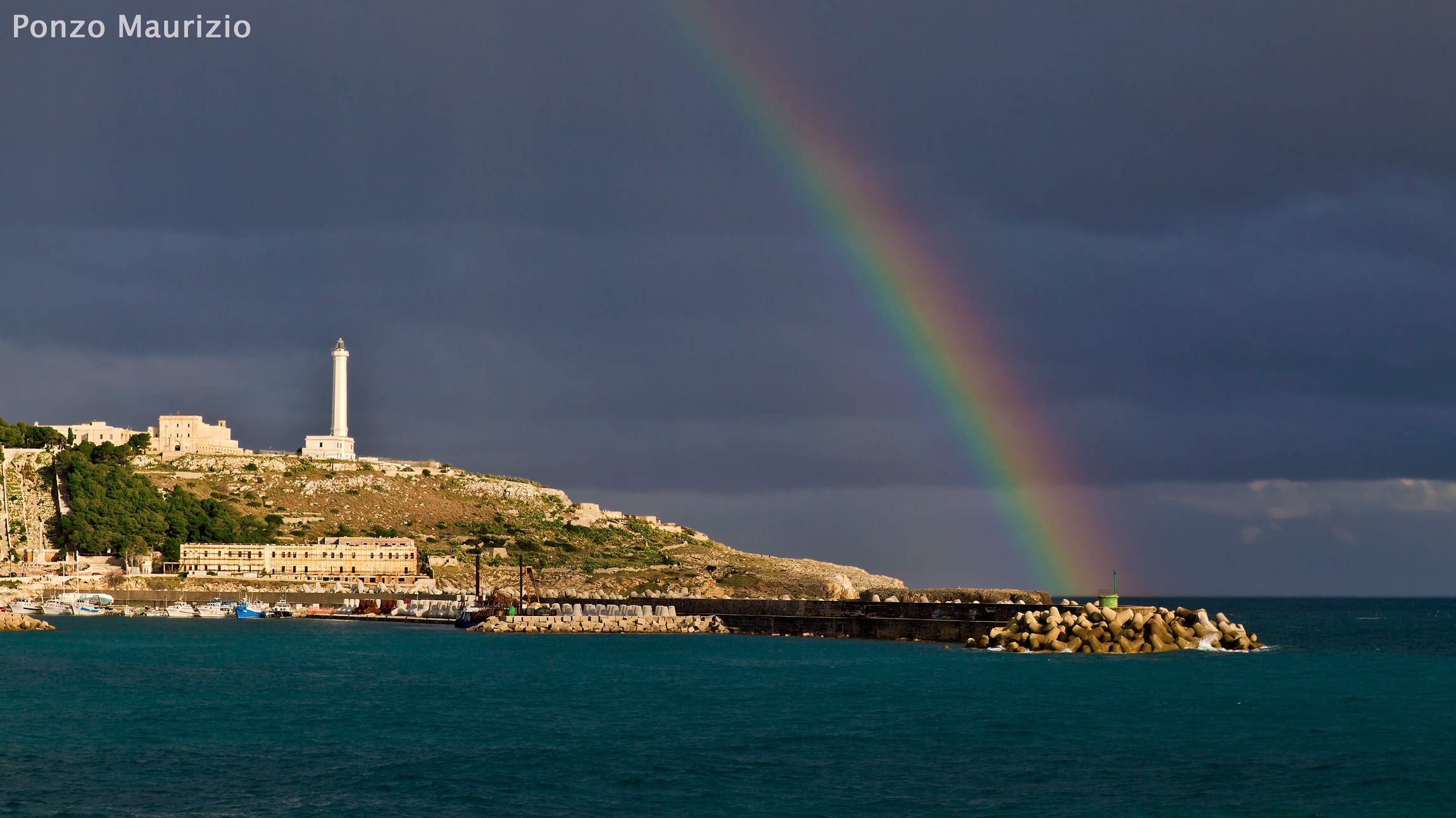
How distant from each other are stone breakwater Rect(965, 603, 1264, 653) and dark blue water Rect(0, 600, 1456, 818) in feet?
10.4

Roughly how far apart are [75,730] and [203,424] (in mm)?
159552

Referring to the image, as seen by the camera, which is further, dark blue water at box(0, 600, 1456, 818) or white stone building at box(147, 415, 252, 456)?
white stone building at box(147, 415, 252, 456)

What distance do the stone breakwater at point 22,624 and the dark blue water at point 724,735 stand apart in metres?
31.8

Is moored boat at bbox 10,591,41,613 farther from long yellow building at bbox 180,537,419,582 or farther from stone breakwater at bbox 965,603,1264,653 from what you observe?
stone breakwater at bbox 965,603,1264,653

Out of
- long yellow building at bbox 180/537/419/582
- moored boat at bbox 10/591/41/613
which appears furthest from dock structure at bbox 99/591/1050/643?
moored boat at bbox 10/591/41/613

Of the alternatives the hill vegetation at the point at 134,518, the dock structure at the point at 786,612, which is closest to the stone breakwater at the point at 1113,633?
the dock structure at the point at 786,612

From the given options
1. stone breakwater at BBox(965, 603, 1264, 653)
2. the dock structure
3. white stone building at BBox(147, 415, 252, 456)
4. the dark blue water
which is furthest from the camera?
white stone building at BBox(147, 415, 252, 456)

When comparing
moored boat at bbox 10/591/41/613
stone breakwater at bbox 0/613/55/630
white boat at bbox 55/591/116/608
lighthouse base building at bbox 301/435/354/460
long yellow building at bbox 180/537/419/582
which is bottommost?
stone breakwater at bbox 0/613/55/630

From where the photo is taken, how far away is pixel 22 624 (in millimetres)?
95750

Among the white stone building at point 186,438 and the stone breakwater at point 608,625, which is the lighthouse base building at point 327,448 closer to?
the white stone building at point 186,438

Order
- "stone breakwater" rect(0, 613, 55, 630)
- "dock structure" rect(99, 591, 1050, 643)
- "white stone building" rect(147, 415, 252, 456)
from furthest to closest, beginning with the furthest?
"white stone building" rect(147, 415, 252, 456), "stone breakwater" rect(0, 613, 55, 630), "dock structure" rect(99, 591, 1050, 643)

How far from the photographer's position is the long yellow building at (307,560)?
457 ft

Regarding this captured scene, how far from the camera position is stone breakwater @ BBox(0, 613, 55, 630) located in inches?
3752

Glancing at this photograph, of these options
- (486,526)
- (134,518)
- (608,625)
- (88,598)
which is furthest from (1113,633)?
(134,518)
